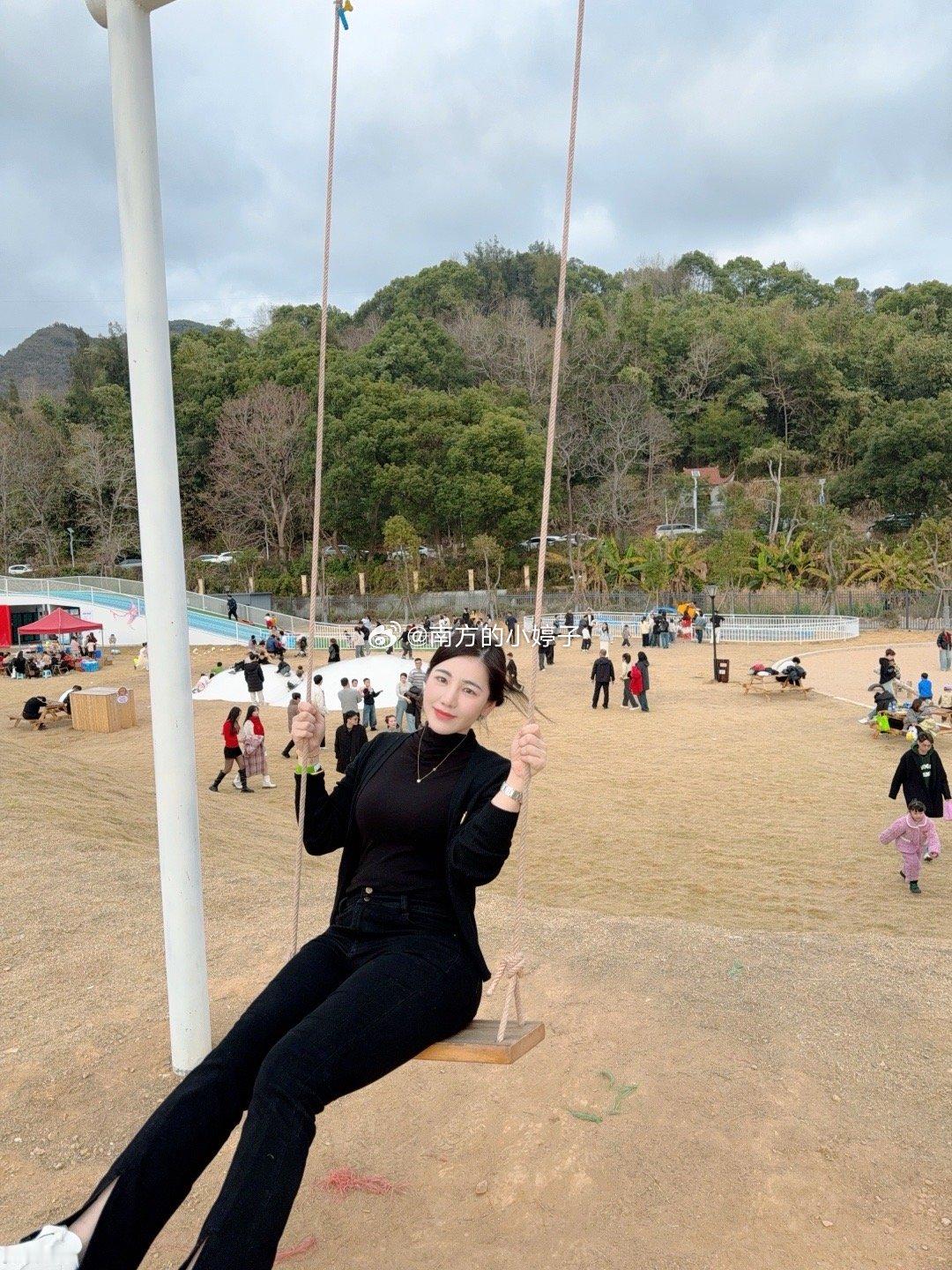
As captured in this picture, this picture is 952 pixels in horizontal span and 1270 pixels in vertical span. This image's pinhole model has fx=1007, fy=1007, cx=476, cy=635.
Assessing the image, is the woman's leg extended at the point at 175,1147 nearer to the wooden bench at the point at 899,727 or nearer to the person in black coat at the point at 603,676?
the wooden bench at the point at 899,727

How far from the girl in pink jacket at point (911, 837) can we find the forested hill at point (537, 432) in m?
34.3

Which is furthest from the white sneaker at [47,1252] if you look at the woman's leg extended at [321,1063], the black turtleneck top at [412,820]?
the black turtleneck top at [412,820]

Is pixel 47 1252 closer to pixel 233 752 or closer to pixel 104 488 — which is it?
pixel 233 752

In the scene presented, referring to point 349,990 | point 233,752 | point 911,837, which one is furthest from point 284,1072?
point 233,752

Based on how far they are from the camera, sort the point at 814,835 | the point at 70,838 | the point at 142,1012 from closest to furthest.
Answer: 1. the point at 142,1012
2. the point at 70,838
3. the point at 814,835

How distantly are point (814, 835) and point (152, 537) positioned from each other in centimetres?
929

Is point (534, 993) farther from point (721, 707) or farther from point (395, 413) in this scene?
point (395, 413)

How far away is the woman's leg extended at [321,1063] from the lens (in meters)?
2.30

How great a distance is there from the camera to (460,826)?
3.01m

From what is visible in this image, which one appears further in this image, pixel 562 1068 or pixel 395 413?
pixel 395 413

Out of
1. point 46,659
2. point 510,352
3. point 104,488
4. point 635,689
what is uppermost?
point 510,352

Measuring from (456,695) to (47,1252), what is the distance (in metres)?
1.79

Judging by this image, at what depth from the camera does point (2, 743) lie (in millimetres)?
12570

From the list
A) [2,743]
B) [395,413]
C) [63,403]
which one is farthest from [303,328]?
[2,743]
